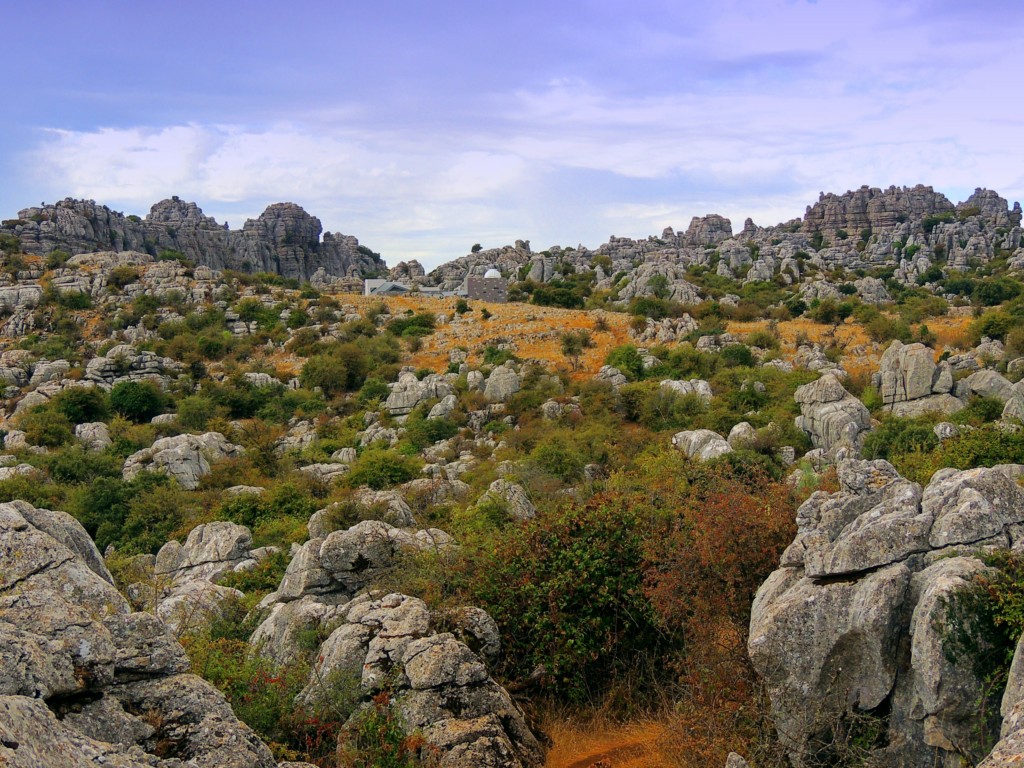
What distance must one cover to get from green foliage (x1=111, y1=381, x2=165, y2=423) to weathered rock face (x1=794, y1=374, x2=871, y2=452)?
2433 cm

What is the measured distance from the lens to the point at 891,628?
6082 mm

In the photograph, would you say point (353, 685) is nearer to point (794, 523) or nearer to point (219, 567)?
point (794, 523)

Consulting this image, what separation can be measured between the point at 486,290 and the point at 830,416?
1412 inches

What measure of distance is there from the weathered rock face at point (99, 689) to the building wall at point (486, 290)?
1941 inches

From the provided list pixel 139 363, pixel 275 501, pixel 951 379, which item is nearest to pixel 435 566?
pixel 275 501

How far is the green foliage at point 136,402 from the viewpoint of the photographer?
107 feet

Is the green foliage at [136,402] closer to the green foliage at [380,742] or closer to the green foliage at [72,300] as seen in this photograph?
the green foliage at [72,300]

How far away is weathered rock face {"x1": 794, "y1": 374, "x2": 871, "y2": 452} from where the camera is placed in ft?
66.8

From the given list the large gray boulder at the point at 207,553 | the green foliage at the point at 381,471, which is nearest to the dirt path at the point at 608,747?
the large gray boulder at the point at 207,553

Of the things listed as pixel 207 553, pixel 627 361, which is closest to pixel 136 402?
pixel 207 553

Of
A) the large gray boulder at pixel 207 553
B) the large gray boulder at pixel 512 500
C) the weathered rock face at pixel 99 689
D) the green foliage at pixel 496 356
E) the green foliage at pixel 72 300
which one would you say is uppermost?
the green foliage at pixel 72 300

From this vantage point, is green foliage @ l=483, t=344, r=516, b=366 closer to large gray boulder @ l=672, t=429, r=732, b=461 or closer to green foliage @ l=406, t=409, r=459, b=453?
green foliage @ l=406, t=409, r=459, b=453

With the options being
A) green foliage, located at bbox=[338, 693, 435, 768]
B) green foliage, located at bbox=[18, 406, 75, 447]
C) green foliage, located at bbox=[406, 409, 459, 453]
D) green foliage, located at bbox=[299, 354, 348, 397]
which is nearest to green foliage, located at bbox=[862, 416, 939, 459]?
green foliage, located at bbox=[338, 693, 435, 768]

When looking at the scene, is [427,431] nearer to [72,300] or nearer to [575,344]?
[575,344]
